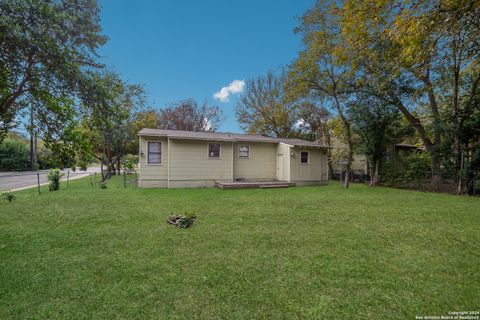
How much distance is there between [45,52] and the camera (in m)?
2.68

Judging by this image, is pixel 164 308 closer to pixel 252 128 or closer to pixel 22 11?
pixel 22 11

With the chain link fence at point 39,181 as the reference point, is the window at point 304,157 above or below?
above

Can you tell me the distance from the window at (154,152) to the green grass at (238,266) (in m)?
5.38

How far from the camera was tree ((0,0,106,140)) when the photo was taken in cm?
252

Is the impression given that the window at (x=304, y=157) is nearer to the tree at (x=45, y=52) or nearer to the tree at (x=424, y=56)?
the tree at (x=424, y=56)

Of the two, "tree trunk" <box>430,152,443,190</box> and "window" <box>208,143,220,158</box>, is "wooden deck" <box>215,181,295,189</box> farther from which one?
"tree trunk" <box>430,152,443,190</box>

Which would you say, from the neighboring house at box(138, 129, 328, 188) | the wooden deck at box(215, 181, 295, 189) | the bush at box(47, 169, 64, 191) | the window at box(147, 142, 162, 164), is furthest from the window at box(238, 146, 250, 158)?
the bush at box(47, 169, 64, 191)

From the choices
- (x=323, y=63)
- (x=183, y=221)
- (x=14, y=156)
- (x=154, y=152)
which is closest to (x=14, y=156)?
(x=14, y=156)

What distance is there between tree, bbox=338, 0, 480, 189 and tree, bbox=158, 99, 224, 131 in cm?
1861

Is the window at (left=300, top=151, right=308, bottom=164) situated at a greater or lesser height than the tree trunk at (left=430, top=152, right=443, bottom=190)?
greater

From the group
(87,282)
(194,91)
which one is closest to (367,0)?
(87,282)

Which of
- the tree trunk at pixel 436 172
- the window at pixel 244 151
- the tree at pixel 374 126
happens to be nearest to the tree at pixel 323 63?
the tree at pixel 374 126

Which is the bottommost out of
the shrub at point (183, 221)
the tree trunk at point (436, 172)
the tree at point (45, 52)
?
the shrub at point (183, 221)

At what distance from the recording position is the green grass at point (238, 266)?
2004 mm
